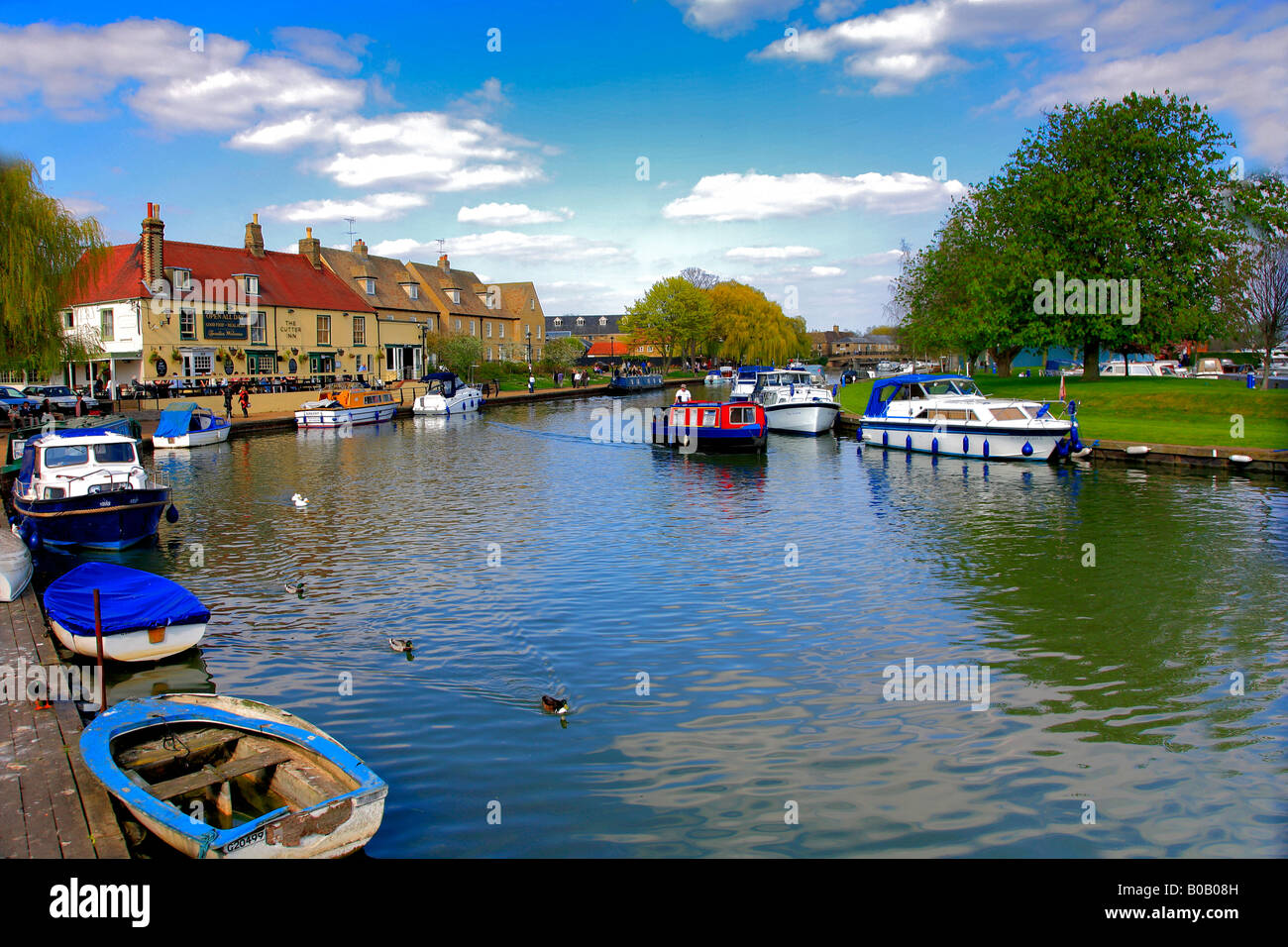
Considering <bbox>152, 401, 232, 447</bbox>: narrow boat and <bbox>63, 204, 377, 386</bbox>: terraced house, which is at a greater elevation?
<bbox>63, 204, 377, 386</bbox>: terraced house

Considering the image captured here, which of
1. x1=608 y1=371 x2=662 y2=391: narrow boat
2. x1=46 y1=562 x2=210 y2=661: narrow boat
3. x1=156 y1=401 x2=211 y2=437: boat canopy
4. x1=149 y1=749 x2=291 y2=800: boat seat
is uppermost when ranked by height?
x1=608 y1=371 x2=662 y2=391: narrow boat

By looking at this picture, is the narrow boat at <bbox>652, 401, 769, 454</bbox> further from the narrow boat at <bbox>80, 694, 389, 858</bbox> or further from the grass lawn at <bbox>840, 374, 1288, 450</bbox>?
the narrow boat at <bbox>80, 694, 389, 858</bbox>

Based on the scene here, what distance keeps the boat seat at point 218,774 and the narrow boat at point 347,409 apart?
43.7 m

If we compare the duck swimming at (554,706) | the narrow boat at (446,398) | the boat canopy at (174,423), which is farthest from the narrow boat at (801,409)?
the duck swimming at (554,706)

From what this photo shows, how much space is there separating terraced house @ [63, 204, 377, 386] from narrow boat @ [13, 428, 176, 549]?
31.0 m

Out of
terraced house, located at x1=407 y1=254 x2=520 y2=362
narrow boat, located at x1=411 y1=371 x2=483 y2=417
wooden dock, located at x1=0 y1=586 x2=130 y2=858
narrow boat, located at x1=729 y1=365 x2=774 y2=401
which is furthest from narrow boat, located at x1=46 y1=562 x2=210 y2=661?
terraced house, located at x1=407 y1=254 x2=520 y2=362

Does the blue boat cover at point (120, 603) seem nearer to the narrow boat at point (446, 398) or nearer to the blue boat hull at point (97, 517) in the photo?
the blue boat hull at point (97, 517)

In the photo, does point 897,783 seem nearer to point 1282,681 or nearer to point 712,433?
point 1282,681

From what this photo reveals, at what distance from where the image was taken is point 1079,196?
4503 cm

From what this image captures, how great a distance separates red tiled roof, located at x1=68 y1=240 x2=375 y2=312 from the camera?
53238 mm

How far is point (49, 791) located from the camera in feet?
23.7

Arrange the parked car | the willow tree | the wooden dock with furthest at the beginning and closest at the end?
the parked car, the willow tree, the wooden dock

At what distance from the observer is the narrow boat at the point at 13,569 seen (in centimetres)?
1412
